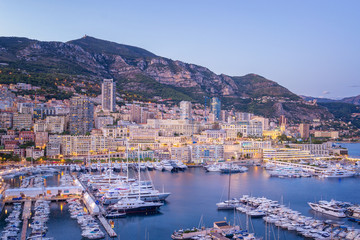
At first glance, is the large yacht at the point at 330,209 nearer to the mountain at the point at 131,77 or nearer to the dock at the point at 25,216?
the dock at the point at 25,216

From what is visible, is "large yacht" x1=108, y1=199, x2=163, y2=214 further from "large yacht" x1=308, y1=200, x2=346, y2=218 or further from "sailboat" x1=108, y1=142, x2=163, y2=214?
"large yacht" x1=308, y1=200, x2=346, y2=218

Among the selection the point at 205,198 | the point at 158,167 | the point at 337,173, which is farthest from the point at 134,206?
the point at 337,173

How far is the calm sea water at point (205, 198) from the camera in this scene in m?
19.0

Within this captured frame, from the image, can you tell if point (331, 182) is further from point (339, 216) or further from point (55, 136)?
point (55, 136)

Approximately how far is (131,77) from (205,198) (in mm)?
81119

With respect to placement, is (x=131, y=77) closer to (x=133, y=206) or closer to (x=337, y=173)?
(x=337, y=173)

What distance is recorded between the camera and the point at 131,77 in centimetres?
10469

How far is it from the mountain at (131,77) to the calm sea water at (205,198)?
42.5 meters

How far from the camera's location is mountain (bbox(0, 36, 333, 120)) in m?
77.9

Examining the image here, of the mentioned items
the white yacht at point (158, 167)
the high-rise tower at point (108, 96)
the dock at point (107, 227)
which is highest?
the high-rise tower at point (108, 96)

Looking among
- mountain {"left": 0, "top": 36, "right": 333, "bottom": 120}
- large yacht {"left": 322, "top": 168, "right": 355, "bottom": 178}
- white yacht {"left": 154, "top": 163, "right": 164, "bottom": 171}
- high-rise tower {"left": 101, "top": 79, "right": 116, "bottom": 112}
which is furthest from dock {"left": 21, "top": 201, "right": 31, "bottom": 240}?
high-rise tower {"left": 101, "top": 79, "right": 116, "bottom": 112}

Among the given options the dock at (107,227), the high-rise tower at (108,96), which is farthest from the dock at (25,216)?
the high-rise tower at (108,96)

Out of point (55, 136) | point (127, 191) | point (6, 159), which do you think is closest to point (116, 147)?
point (55, 136)

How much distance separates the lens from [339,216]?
69.8 ft
